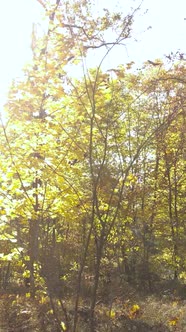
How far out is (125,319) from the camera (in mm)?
7281

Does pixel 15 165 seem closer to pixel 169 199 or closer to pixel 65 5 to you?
pixel 65 5

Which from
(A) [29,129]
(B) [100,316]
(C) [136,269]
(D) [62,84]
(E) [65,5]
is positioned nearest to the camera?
(E) [65,5]

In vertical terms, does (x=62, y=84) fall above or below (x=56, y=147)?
above

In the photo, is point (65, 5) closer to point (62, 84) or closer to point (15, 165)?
point (62, 84)

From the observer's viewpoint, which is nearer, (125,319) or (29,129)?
(29,129)

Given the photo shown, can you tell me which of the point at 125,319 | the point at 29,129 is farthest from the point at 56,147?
the point at 125,319

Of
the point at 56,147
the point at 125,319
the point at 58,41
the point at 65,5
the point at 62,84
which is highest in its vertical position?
the point at 65,5

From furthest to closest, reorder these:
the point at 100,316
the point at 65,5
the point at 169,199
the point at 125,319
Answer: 1. the point at 169,199
2. the point at 125,319
3. the point at 100,316
4. the point at 65,5

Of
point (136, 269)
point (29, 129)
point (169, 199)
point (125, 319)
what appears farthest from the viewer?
point (136, 269)

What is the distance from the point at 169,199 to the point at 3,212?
1047 cm

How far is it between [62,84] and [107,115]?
659 millimetres

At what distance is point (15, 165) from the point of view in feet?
14.0

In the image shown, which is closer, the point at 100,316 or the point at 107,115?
the point at 107,115

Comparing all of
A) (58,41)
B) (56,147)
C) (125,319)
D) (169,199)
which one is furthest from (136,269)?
(58,41)
